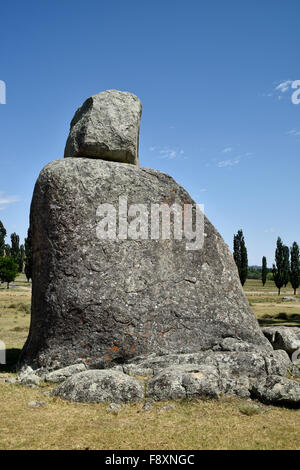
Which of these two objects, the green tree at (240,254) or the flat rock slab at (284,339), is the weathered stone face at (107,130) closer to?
the flat rock slab at (284,339)

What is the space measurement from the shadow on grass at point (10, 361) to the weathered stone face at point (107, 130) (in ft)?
17.9

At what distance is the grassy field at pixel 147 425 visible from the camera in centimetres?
509

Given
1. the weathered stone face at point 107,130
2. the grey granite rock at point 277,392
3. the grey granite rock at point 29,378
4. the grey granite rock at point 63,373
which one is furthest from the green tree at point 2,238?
the grey granite rock at point 277,392

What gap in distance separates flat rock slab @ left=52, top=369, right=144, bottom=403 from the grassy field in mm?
167

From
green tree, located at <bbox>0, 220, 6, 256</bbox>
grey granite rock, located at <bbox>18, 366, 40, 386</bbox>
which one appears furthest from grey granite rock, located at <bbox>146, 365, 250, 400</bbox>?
green tree, located at <bbox>0, 220, 6, 256</bbox>

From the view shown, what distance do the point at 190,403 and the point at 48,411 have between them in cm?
225

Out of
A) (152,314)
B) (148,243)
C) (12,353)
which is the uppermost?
(148,243)

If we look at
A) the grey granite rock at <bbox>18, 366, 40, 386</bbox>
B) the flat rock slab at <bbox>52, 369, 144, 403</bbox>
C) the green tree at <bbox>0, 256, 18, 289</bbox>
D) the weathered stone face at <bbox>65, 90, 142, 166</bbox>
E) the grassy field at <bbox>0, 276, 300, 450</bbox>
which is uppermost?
the weathered stone face at <bbox>65, 90, 142, 166</bbox>

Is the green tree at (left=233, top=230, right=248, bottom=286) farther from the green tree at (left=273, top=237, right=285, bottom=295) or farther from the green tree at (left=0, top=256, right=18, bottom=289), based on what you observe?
the green tree at (left=0, top=256, right=18, bottom=289)

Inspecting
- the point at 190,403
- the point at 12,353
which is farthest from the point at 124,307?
the point at 12,353

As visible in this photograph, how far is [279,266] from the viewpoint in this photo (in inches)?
2886

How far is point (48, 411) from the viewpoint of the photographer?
6406 mm

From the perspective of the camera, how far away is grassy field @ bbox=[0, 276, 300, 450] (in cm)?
509
